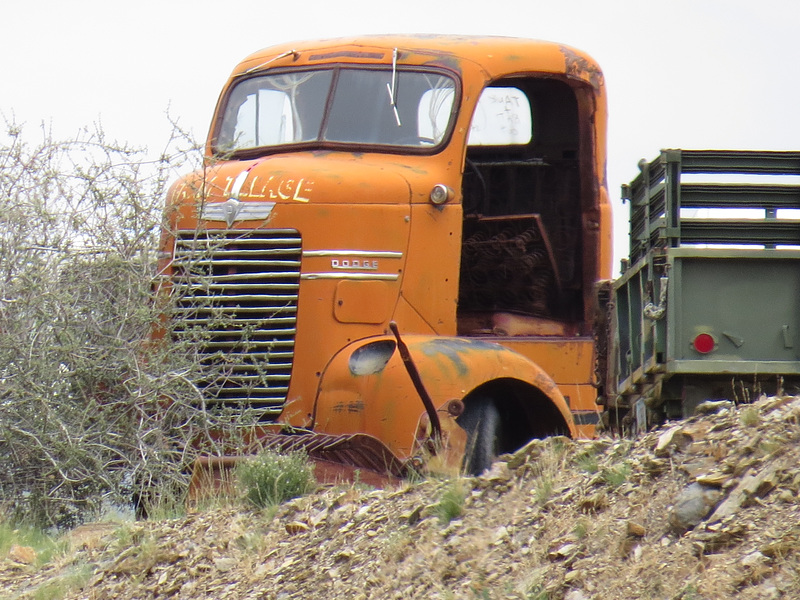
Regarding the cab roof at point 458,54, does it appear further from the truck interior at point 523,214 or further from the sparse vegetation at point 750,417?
the sparse vegetation at point 750,417

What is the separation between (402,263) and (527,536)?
3622mm

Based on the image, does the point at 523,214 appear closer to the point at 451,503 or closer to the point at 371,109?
the point at 371,109

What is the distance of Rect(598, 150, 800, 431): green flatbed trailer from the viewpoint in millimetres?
7172

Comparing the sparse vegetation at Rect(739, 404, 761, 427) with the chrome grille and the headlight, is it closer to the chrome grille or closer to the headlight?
the headlight

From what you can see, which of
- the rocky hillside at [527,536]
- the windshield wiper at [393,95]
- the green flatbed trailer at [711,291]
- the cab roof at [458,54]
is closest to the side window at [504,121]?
the cab roof at [458,54]

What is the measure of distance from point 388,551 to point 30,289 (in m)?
4.05

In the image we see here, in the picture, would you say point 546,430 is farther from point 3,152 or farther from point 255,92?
point 3,152

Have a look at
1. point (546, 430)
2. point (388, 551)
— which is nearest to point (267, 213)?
point (546, 430)

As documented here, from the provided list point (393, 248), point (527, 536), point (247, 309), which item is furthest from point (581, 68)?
point (527, 536)

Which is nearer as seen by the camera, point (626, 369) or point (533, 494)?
point (533, 494)

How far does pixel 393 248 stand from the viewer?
348 inches

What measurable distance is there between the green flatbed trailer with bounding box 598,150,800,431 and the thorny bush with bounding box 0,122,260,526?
8.91ft

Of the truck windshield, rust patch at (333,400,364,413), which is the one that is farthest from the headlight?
the truck windshield

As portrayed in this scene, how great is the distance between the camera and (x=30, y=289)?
8.80m
